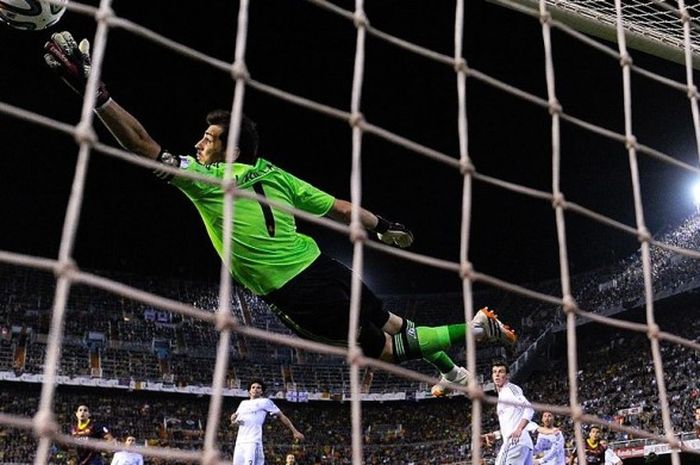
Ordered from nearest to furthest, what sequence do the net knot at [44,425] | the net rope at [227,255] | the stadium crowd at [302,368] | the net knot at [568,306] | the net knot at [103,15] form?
the net knot at [44,425] < the net rope at [227,255] < the net knot at [103,15] < the net knot at [568,306] < the stadium crowd at [302,368]

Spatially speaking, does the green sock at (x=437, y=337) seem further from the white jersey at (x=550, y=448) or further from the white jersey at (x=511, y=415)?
the white jersey at (x=550, y=448)

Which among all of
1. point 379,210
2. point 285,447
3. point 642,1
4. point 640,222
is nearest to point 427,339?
point 640,222

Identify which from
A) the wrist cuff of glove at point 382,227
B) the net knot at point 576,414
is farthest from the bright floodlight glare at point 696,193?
the net knot at point 576,414

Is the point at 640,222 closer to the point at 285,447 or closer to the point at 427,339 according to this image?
the point at 427,339

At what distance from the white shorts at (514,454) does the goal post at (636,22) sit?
374cm

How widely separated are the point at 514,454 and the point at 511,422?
1.14 ft

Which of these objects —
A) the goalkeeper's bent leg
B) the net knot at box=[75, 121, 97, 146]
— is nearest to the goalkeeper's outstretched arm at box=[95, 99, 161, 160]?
the net knot at box=[75, 121, 97, 146]

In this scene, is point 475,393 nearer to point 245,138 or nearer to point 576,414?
point 576,414

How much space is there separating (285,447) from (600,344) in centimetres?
998

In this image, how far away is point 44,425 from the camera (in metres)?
1.40

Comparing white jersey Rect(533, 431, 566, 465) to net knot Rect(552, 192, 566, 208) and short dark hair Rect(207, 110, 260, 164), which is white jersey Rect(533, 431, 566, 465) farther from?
net knot Rect(552, 192, 566, 208)

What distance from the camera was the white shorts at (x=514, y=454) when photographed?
Answer: 6.96 m

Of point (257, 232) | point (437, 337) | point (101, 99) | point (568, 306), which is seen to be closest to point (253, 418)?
point (437, 337)

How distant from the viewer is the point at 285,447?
23109mm
